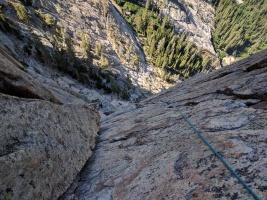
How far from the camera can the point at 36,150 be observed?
Result: 93.7 inches

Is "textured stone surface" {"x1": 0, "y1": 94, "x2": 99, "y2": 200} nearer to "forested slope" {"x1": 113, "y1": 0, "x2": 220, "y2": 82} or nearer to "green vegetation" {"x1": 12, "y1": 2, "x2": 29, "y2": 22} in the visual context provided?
"green vegetation" {"x1": 12, "y1": 2, "x2": 29, "y2": 22}

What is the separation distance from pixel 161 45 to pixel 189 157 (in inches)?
1395

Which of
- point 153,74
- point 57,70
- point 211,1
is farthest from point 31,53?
point 211,1

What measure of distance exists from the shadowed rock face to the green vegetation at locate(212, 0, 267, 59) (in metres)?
62.5

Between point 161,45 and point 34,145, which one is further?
point 161,45

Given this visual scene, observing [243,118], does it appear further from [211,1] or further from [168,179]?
[211,1]

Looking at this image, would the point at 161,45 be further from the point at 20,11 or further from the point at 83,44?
the point at 20,11

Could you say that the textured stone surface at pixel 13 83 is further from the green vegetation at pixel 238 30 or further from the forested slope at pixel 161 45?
the green vegetation at pixel 238 30

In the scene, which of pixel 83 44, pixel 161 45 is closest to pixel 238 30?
pixel 161 45

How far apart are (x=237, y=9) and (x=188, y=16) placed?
2784 cm

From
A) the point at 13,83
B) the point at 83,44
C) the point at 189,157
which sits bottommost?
the point at 189,157

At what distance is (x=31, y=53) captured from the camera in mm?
16781

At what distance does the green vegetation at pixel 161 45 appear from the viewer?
34.4 meters

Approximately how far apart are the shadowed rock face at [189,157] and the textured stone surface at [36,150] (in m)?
0.44
